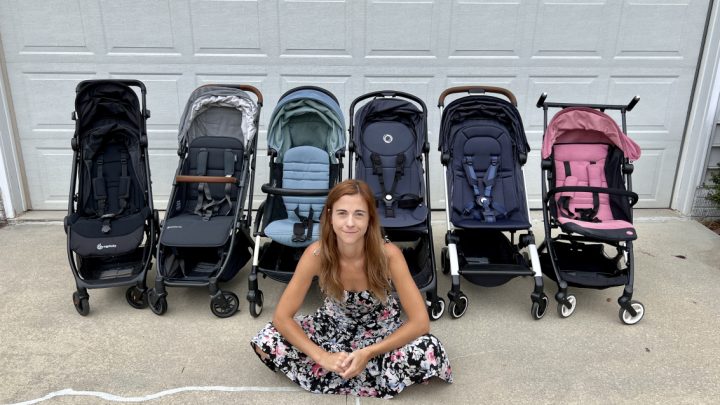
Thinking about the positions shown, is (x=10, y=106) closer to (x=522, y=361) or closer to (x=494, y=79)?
(x=494, y=79)

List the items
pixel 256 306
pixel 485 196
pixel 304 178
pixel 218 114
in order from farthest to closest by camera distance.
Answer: pixel 218 114 < pixel 304 178 < pixel 485 196 < pixel 256 306

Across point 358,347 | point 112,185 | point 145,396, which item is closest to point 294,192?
point 358,347

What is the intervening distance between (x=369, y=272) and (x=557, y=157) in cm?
205

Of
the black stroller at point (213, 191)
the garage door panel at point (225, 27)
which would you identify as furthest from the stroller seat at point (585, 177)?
the garage door panel at point (225, 27)

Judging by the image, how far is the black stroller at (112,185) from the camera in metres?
3.23

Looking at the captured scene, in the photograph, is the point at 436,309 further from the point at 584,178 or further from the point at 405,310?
the point at 584,178

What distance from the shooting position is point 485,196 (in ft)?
11.3

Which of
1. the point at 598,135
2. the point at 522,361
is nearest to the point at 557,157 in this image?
the point at 598,135

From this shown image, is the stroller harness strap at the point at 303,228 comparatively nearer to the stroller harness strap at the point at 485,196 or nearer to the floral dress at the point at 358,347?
the floral dress at the point at 358,347

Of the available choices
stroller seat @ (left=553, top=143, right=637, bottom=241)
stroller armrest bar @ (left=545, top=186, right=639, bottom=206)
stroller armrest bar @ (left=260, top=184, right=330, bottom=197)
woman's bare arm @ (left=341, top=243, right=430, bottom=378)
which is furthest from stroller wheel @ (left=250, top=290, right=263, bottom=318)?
stroller seat @ (left=553, top=143, right=637, bottom=241)

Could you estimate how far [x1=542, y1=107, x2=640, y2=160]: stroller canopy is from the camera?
3.47m

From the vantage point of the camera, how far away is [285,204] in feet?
11.6

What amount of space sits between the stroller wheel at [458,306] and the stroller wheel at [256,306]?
1270 millimetres

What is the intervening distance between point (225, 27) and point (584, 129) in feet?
10.6
